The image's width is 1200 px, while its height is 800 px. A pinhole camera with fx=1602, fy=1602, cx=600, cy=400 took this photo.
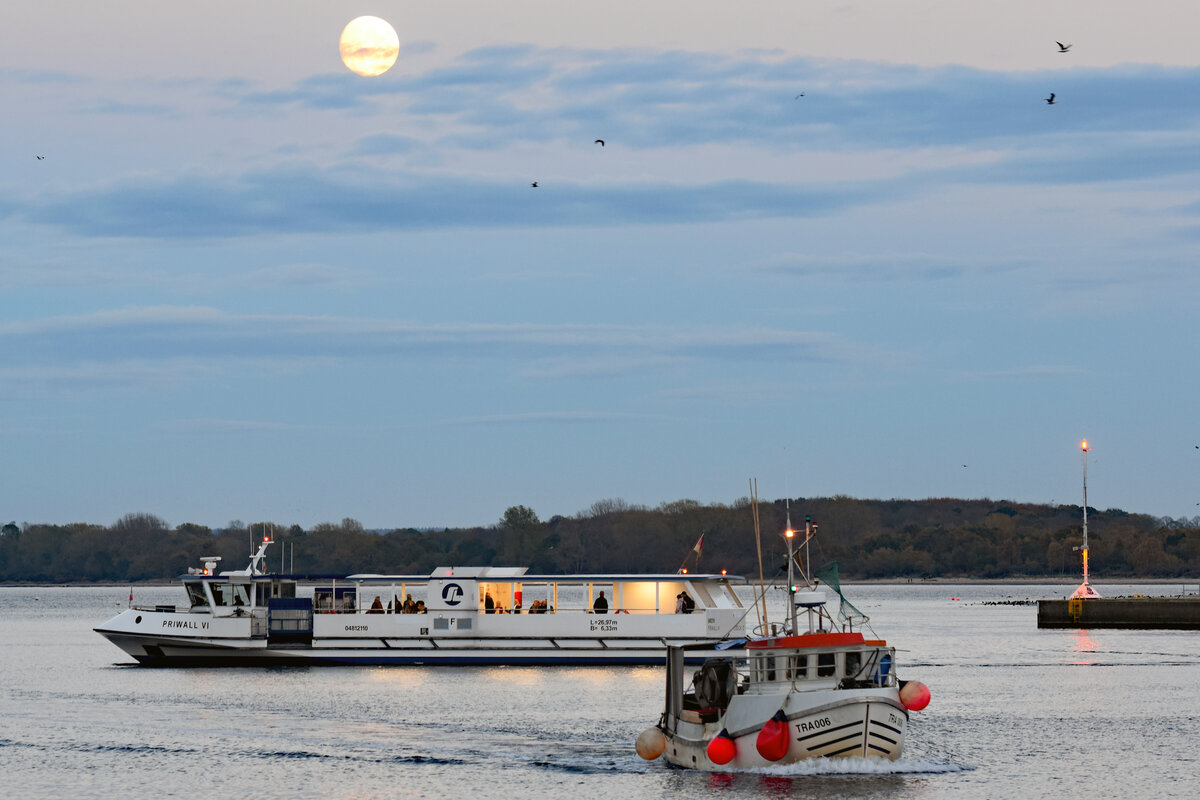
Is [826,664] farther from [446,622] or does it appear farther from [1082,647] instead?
[1082,647]

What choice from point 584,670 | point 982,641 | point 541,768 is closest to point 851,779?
point 541,768

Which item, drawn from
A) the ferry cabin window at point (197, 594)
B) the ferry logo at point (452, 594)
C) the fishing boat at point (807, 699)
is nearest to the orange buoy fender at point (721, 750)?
the fishing boat at point (807, 699)

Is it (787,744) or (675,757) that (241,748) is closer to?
(675,757)

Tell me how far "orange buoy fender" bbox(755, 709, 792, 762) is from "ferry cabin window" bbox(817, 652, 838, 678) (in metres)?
1.23

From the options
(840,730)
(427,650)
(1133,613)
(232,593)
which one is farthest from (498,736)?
(1133,613)

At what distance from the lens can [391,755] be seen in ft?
141

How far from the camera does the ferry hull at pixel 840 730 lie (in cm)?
3472

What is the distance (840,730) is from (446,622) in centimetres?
3215

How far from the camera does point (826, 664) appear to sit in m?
35.2

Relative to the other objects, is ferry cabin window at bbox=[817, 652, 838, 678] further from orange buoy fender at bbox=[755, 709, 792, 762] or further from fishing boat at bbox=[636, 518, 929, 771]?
orange buoy fender at bbox=[755, 709, 792, 762]

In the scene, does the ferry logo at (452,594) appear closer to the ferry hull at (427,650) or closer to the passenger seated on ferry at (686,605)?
the ferry hull at (427,650)

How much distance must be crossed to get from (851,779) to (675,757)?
5167 mm

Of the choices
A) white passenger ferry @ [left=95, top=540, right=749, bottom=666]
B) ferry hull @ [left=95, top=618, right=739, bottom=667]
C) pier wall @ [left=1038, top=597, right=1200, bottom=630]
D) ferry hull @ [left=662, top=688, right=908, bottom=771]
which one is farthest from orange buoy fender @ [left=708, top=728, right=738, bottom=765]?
pier wall @ [left=1038, top=597, right=1200, bottom=630]

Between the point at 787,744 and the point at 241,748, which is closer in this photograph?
the point at 787,744
